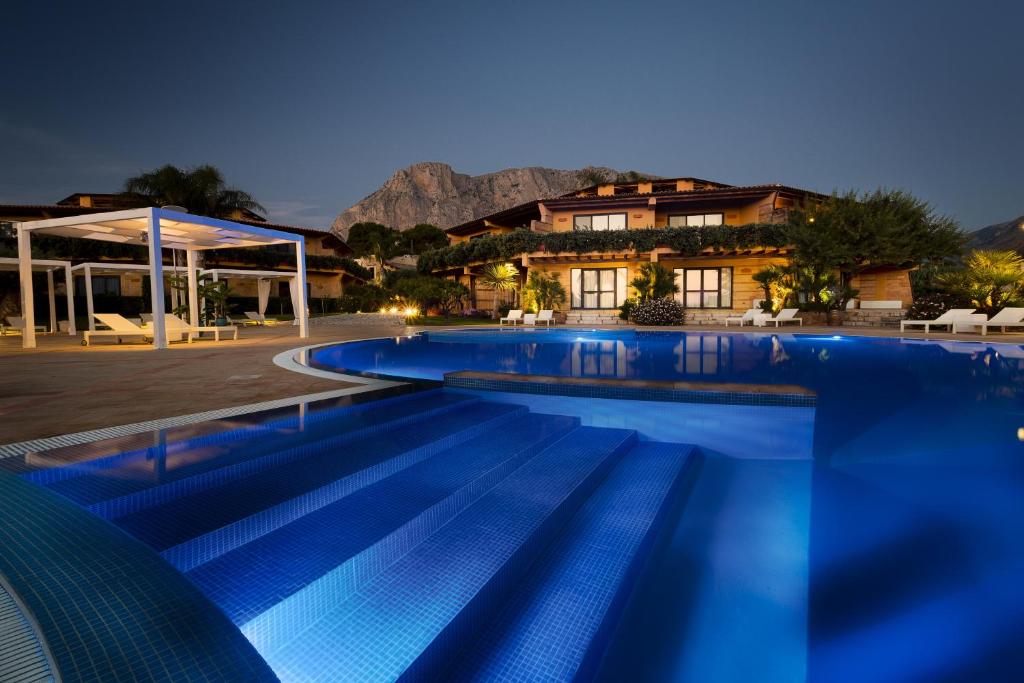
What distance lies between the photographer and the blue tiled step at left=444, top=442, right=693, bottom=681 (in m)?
1.75

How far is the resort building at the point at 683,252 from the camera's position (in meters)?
22.3

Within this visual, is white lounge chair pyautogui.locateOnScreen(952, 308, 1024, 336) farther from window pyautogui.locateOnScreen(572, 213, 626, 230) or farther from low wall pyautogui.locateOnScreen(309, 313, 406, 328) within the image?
low wall pyautogui.locateOnScreen(309, 313, 406, 328)

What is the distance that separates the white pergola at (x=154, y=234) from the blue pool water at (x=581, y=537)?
9222 millimetres

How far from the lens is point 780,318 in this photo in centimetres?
1880

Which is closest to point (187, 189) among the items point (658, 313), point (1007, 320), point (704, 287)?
point (658, 313)

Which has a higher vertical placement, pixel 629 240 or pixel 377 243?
pixel 377 243

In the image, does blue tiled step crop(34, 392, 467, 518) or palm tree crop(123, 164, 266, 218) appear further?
palm tree crop(123, 164, 266, 218)

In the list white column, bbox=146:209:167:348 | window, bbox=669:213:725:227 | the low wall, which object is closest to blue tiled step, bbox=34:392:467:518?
white column, bbox=146:209:167:348

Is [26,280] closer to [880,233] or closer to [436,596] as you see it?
[436,596]

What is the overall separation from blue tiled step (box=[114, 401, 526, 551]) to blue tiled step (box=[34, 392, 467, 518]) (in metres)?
0.08

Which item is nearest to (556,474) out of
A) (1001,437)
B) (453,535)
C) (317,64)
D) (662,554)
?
(662,554)

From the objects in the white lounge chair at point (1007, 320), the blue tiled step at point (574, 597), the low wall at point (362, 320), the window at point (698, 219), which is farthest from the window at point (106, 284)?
the white lounge chair at point (1007, 320)

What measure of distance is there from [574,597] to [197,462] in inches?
89.6

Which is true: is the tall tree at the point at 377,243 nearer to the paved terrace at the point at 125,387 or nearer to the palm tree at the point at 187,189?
the palm tree at the point at 187,189
